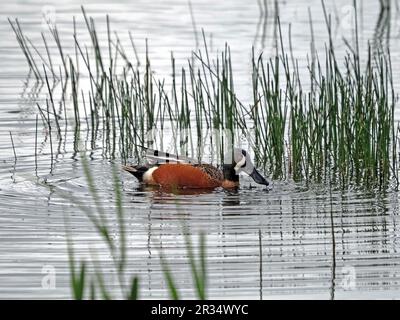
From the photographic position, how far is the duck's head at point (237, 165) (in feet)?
31.5

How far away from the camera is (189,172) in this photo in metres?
9.67

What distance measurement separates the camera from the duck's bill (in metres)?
9.44

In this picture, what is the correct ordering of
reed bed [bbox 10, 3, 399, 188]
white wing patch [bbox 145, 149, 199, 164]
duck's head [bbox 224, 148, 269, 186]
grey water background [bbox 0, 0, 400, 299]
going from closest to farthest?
grey water background [bbox 0, 0, 400, 299]
reed bed [bbox 10, 3, 399, 188]
duck's head [bbox 224, 148, 269, 186]
white wing patch [bbox 145, 149, 199, 164]

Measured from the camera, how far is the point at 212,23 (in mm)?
17297

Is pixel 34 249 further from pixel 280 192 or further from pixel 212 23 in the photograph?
pixel 212 23

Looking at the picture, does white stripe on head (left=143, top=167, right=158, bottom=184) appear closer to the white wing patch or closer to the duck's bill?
the white wing patch

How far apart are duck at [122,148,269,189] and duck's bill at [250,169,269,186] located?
5cm

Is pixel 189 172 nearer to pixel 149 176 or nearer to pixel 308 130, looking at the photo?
pixel 149 176

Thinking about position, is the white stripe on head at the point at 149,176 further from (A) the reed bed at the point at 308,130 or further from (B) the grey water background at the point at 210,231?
(A) the reed bed at the point at 308,130

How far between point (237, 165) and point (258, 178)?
0.92ft

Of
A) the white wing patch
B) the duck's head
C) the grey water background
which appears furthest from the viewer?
the white wing patch

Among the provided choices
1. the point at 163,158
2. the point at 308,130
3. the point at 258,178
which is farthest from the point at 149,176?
the point at 308,130

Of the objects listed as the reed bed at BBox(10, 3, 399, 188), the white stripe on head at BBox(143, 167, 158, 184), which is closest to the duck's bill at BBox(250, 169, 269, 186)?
the reed bed at BBox(10, 3, 399, 188)
